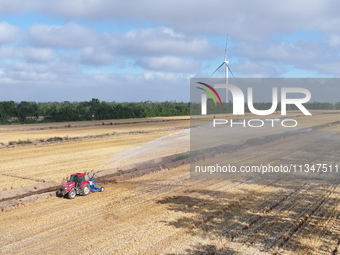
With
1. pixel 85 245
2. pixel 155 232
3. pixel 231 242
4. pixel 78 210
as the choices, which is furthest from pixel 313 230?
pixel 78 210

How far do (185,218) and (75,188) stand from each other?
4245 mm

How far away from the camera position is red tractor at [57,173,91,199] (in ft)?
37.8

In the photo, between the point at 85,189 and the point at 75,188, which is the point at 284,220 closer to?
the point at 85,189

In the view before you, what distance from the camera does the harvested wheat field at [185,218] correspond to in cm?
779

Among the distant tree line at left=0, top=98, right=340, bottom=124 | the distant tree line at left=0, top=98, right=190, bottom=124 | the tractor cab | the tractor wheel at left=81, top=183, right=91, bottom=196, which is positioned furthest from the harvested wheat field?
the distant tree line at left=0, top=98, right=190, bottom=124

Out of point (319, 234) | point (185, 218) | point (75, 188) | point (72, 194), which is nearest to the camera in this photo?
point (319, 234)

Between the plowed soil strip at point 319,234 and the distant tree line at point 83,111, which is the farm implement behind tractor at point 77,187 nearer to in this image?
the plowed soil strip at point 319,234

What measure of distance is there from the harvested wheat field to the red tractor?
0.21 m

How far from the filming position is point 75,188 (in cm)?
1175

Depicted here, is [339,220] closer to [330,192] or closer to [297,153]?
[330,192]

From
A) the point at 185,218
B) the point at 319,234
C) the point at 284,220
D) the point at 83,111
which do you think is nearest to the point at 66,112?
the point at 83,111

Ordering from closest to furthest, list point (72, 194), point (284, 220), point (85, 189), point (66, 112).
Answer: point (284, 220) → point (72, 194) → point (85, 189) → point (66, 112)

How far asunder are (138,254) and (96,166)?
1046 cm

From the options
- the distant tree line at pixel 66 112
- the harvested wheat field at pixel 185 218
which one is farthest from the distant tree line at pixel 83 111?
the harvested wheat field at pixel 185 218
